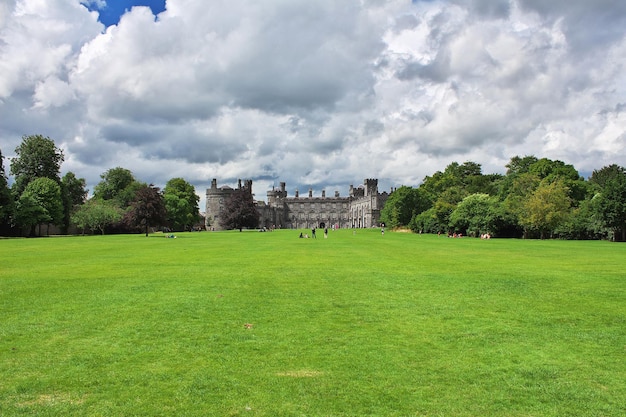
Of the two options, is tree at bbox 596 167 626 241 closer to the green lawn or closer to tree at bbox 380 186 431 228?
tree at bbox 380 186 431 228

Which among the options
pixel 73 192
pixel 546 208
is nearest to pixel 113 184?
pixel 73 192

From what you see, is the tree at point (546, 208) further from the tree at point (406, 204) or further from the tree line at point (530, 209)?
the tree at point (406, 204)

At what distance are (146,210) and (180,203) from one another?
32.1 meters

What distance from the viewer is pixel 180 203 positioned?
84375 mm

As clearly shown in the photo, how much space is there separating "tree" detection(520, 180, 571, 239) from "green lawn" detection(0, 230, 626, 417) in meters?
37.9

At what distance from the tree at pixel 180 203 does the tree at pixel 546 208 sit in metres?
50.9

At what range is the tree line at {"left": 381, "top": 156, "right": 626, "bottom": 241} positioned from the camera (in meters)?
43.7

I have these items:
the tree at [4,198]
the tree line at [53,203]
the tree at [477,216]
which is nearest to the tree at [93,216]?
the tree line at [53,203]

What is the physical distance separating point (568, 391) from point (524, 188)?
54712 millimetres

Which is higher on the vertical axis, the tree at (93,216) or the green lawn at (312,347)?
the tree at (93,216)

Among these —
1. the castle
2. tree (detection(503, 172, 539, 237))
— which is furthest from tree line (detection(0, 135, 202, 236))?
the castle

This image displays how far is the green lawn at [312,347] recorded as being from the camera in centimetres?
495

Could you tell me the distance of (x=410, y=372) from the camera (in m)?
5.79

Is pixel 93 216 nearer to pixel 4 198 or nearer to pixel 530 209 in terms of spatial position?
pixel 4 198
